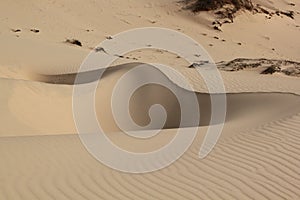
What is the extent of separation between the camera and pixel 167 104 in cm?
806

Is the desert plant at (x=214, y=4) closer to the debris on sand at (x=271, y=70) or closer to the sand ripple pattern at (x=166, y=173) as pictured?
the debris on sand at (x=271, y=70)

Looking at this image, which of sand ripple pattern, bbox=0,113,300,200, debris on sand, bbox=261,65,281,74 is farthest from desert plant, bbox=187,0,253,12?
sand ripple pattern, bbox=0,113,300,200

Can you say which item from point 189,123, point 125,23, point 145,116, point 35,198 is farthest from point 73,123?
point 125,23

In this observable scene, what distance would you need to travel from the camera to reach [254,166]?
4812 mm

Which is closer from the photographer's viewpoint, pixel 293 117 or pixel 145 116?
pixel 293 117

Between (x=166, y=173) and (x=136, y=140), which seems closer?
(x=166, y=173)

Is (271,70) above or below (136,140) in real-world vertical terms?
above

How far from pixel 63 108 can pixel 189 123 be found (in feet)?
6.88

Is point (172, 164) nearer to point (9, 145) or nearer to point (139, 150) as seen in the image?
point (139, 150)

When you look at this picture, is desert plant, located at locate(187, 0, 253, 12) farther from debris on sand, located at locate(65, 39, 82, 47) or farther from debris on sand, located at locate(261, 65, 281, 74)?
debris on sand, located at locate(261, 65, 281, 74)

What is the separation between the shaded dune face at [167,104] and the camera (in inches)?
273

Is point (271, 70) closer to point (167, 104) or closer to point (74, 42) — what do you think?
point (167, 104)

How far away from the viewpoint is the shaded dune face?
695 cm

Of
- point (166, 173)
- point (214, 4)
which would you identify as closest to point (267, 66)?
point (166, 173)
